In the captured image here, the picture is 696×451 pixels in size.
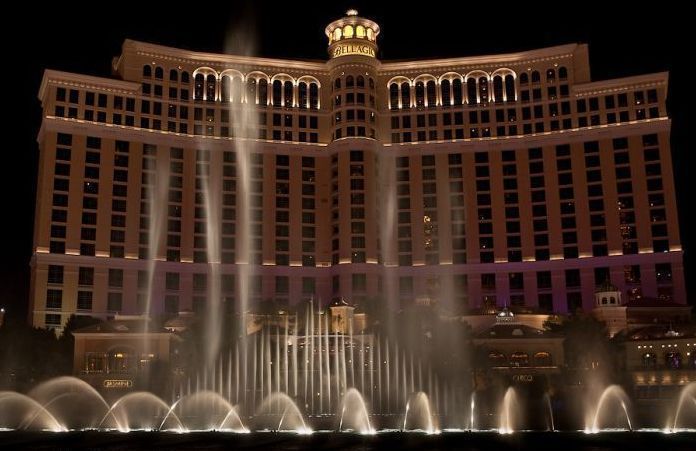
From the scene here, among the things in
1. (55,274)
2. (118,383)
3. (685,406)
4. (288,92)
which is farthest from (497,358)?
(55,274)

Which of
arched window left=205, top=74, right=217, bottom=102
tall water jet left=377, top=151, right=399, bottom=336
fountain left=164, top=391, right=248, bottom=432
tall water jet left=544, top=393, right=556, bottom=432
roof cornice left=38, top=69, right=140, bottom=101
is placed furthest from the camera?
arched window left=205, top=74, right=217, bottom=102

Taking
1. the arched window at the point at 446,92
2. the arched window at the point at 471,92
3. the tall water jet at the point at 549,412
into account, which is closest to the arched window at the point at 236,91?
the arched window at the point at 446,92

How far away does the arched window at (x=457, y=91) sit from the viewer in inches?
4525

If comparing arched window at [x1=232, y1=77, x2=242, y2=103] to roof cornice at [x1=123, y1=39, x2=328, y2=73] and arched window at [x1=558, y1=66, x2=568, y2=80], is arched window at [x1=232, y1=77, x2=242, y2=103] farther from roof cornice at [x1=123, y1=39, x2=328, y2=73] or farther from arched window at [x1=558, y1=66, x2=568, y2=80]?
arched window at [x1=558, y1=66, x2=568, y2=80]

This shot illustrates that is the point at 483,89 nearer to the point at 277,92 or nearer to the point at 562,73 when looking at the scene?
the point at 562,73

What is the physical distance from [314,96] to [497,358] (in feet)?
174

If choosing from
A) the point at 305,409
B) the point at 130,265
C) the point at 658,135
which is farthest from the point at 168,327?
the point at 658,135

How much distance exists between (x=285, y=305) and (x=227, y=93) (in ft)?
106

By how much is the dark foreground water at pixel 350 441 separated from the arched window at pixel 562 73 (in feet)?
248

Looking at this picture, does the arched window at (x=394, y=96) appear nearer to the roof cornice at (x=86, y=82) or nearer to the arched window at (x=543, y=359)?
the roof cornice at (x=86, y=82)

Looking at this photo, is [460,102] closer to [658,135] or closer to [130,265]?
[658,135]

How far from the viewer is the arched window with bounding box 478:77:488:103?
115m

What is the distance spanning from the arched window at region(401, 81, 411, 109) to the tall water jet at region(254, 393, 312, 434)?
60.5 meters

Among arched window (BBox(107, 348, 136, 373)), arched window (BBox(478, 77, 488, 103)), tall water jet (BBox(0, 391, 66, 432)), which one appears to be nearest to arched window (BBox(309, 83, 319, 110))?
arched window (BBox(478, 77, 488, 103))
